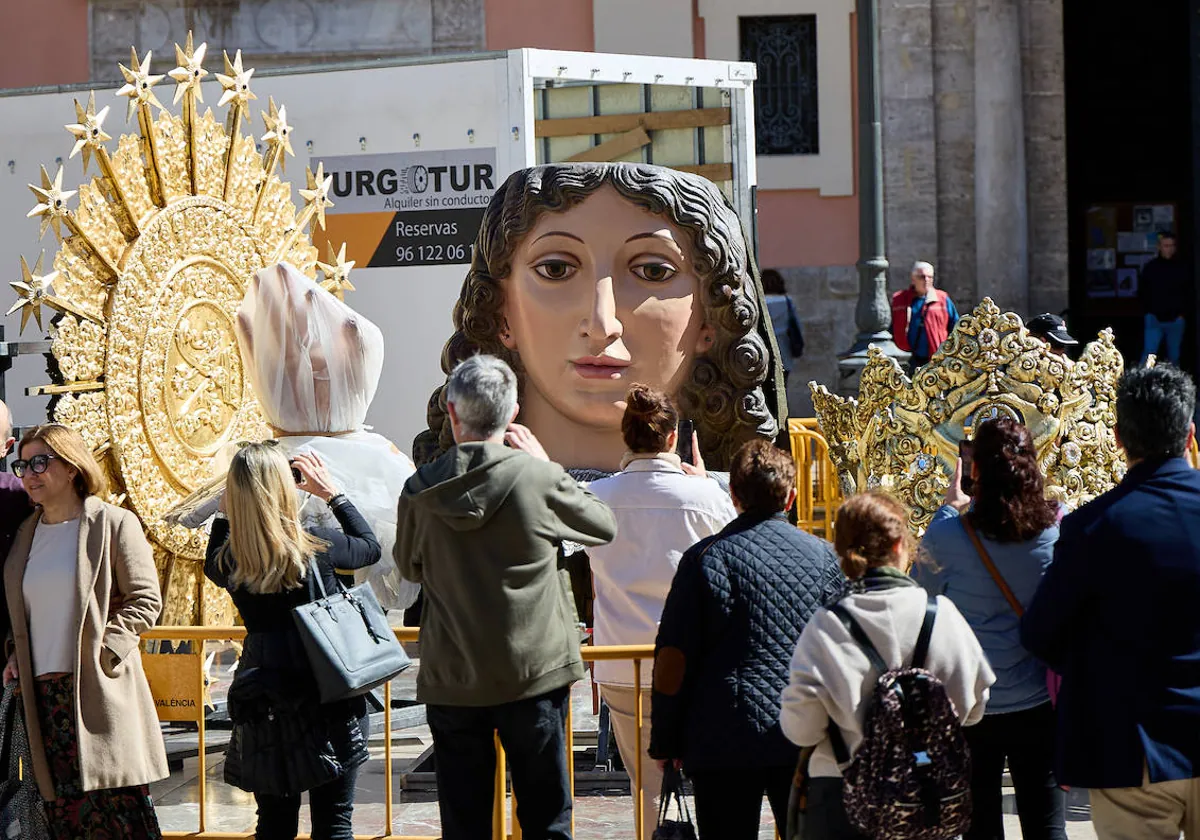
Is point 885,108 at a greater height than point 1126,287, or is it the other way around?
point 885,108

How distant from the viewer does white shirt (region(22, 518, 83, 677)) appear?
528 centimetres

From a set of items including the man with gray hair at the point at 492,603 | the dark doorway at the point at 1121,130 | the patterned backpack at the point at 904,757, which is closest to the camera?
the patterned backpack at the point at 904,757

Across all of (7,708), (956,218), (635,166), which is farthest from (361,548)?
(956,218)

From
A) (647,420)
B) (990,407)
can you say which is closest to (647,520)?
(647,420)

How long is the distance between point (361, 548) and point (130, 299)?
2.39 metres

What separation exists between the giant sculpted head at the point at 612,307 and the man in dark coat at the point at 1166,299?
861 centimetres

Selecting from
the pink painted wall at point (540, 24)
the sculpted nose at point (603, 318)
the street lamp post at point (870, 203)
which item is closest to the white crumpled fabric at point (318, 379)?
the sculpted nose at point (603, 318)

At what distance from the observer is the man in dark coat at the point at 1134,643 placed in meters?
4.30

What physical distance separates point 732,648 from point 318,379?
134 inches

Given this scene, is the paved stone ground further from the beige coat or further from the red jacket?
the red jacket

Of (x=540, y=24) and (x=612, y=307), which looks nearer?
(x=612, y=307)

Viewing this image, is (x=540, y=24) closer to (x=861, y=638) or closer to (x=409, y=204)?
(x=409, y=204)

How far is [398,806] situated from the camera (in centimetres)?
675

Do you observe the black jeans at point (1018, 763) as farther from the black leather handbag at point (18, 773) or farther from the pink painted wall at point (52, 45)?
the pink painted wall at point (52, 45)
